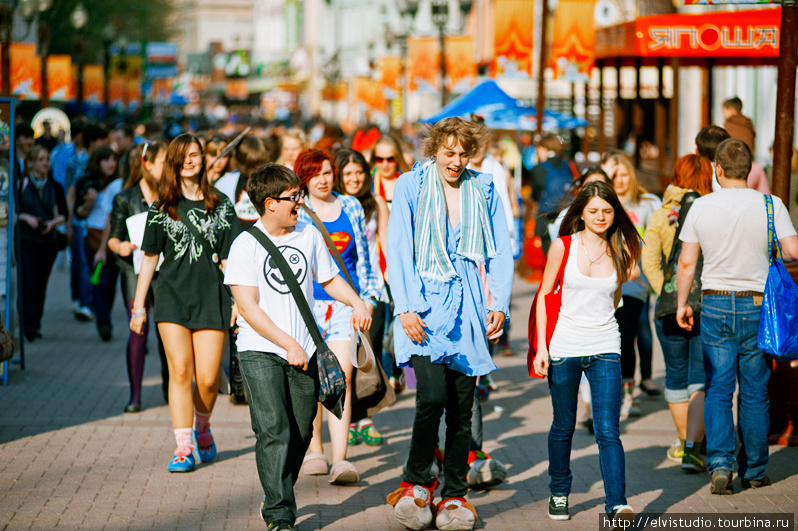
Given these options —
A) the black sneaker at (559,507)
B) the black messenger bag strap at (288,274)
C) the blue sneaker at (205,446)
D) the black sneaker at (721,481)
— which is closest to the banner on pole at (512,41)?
the blue sneaker at (205,446)

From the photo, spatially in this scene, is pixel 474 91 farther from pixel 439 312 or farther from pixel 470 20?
pixel 470 20

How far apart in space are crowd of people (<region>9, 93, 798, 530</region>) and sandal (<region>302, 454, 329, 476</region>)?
0.01 m

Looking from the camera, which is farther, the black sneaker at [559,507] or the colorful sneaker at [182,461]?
the colorful sneaker at [182,461]

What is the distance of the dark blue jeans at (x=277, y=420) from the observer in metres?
5.05

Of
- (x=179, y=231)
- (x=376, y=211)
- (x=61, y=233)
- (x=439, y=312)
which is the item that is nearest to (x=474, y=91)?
(x=61, y=233)

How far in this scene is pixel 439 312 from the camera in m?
5.34

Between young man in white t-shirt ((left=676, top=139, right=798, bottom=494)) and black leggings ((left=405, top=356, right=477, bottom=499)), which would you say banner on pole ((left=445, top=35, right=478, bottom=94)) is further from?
black leggings ((left=405, top=356, right=477, bottom=499))

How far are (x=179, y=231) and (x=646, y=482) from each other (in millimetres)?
3131

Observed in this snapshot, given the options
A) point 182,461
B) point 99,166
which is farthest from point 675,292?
point 99,166

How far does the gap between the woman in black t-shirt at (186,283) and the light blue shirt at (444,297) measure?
1.45 metres

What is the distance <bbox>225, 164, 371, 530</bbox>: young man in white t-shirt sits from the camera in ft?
16.6

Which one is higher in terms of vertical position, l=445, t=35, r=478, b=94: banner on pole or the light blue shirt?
l=445, t=35, r=478, b=94: banner on pole

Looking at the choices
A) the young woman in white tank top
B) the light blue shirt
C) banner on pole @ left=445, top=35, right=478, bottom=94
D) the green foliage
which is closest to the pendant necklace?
the young woman in white tank top

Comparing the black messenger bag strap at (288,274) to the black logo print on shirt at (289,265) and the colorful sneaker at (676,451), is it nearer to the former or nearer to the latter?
the black logo print on shirt at (289,265)
